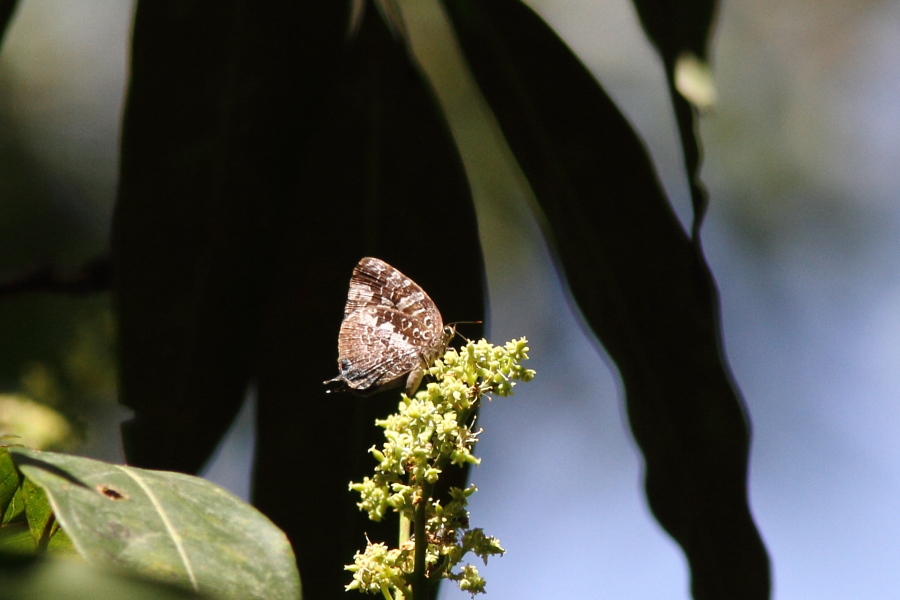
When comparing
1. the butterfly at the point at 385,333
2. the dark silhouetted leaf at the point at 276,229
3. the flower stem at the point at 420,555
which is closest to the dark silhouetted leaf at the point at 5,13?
the dark silhouetted leaf at the point at 276,229

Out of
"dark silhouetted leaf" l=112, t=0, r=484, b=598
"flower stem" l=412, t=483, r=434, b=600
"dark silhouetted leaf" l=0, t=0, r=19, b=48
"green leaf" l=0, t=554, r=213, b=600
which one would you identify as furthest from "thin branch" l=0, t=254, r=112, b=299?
"green leaf" l=0, t=554, r=213, b=600

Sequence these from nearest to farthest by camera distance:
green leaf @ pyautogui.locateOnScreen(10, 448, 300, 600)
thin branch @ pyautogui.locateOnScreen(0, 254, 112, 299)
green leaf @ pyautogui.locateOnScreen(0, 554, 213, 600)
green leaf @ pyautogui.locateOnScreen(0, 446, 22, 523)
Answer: green leaf @ pyautogui.locateOnScreen(0, 554, 213, 600) < green leaf @ pyautogui.locateOnScreen(10, 448, 300, 600) < green leaf @ pyautogui.locateOnScreen(0, 446, 22, 523) < thin branch @ pyautogui.locateOnScreen(0, 254, 112, 299)

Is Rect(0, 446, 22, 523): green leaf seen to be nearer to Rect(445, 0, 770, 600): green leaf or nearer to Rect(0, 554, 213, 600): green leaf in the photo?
Rect(0, 554, 213, 600): green leaf

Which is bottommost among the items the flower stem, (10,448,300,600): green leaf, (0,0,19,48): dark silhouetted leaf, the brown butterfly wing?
(10,448,300,600): green leaf

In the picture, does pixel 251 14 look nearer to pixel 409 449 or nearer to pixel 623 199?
pixel 623 199

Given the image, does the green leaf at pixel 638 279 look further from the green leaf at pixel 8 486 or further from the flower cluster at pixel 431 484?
the green leaf at pixel 8 486

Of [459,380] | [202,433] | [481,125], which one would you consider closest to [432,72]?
[481,125]

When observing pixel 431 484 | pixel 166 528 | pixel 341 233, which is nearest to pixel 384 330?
pixel 341 233
